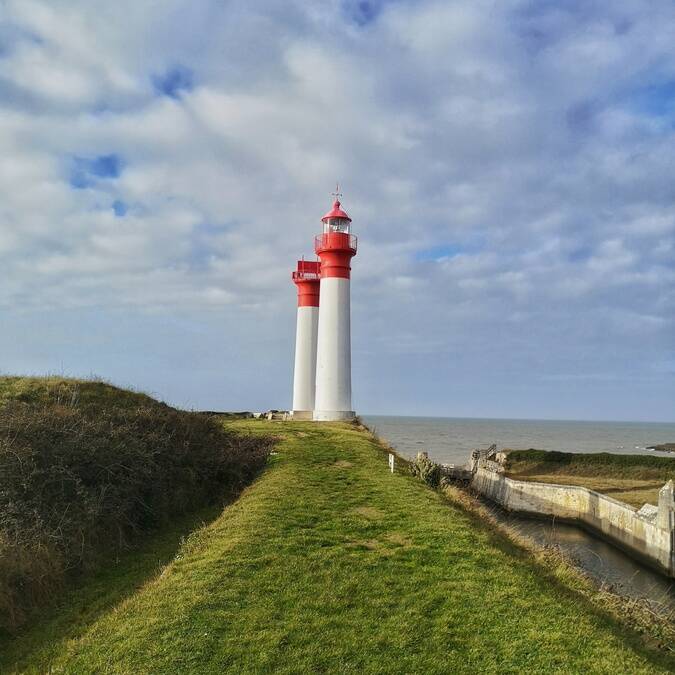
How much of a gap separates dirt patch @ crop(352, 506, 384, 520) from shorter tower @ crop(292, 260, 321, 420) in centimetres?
2302

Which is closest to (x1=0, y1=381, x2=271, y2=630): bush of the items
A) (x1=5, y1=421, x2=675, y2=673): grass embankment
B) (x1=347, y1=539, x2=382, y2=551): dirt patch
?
(x1=5, y1=421, x2=675, y2=673): grass embankment

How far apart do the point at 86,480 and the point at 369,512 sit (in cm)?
579

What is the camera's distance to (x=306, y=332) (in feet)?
117

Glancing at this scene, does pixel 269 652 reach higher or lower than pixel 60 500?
lower

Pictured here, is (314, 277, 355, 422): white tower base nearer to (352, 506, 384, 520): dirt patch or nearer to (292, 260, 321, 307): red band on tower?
(292, 260, 321, 307): red band on tower

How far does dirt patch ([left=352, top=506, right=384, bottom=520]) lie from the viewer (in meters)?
11.6

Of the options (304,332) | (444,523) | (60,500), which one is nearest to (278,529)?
(444,523)

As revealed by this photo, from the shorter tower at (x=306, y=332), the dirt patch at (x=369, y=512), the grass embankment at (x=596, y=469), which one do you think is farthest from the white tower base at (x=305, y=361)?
the dirt patch at (x=369, y=512)

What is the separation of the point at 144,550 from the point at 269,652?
5.86 meters

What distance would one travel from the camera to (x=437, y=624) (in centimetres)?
713

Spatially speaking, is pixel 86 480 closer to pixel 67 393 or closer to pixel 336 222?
pixel 67 393

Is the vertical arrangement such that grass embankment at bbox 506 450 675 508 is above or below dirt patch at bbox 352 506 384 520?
below

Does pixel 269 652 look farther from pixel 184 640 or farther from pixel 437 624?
pixel 437 624

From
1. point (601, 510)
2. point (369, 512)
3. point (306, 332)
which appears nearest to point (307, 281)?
point (306, 332)
